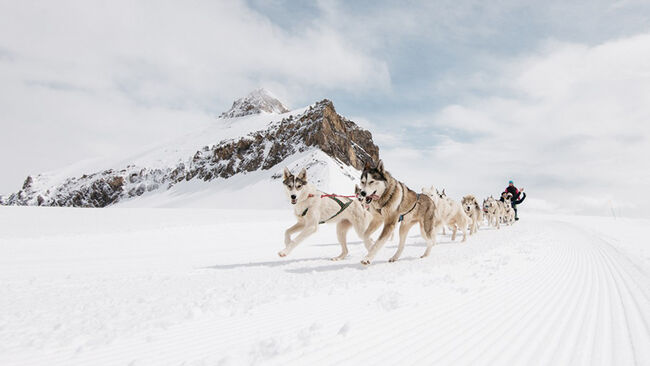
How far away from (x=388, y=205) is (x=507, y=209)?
15.5 metres

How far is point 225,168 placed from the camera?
98250 mm

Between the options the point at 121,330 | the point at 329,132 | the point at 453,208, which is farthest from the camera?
the point at 329,132

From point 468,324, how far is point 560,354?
597 mm

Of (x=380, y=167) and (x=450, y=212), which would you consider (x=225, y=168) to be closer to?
(x=450, y=212)

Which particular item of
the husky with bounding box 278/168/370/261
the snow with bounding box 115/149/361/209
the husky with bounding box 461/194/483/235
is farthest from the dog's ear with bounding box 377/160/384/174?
the snow with bounding box 115/149/361/209

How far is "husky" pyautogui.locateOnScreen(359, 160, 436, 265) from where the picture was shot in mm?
5598

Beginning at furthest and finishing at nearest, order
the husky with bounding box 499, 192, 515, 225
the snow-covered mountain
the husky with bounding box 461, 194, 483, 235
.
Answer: the snow-covered mountain < the husky with bounding box 499, 192, 515, 225 < the husky with bounding box 461, 194, 483, 235

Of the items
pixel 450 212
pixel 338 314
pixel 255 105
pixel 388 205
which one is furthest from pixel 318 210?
pixel 255 105

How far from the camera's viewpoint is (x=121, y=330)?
243 cm

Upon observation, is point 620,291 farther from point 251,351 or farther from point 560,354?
point 251,351

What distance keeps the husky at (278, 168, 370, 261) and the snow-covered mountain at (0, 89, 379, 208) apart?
56.6m

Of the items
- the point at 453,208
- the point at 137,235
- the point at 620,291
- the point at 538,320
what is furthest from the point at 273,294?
the point at 137,235

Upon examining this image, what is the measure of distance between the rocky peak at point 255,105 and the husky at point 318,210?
168 m

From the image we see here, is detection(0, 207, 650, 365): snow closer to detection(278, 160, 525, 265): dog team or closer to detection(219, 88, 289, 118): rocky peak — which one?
detection(278, 160, 525, 265): dog team
